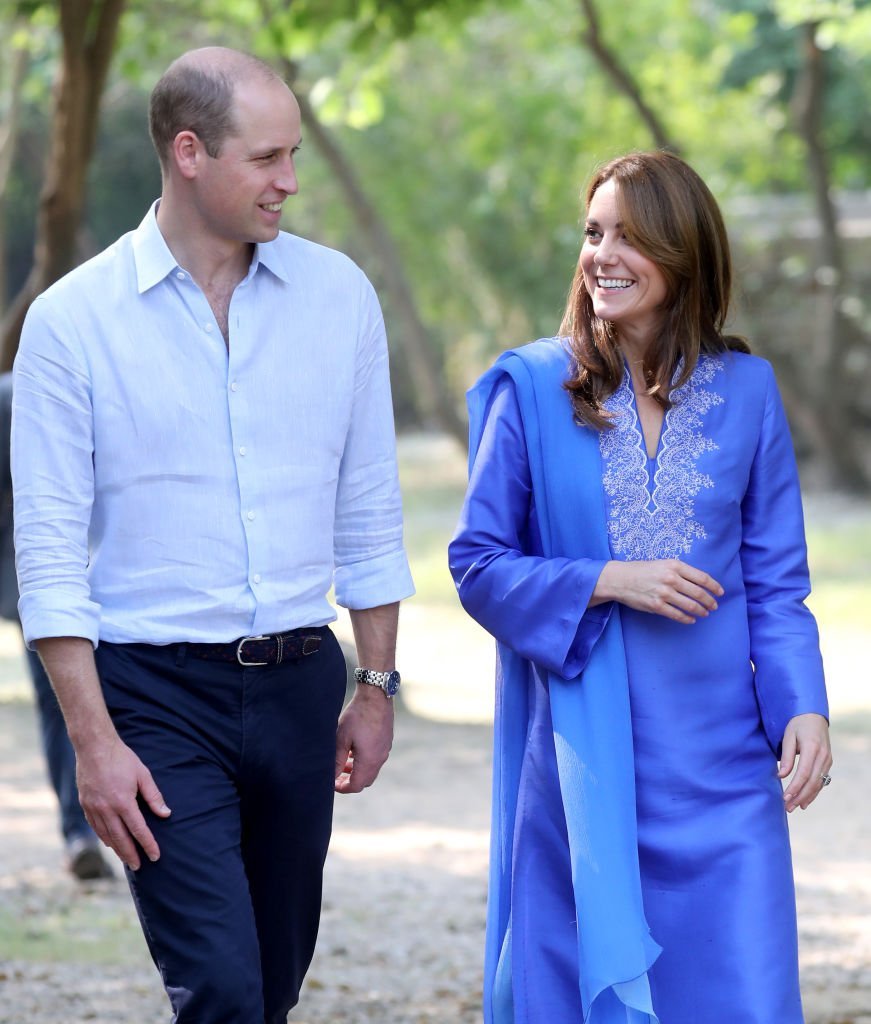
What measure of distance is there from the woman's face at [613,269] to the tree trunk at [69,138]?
4.88 meters

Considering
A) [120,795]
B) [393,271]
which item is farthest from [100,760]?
[393,271]

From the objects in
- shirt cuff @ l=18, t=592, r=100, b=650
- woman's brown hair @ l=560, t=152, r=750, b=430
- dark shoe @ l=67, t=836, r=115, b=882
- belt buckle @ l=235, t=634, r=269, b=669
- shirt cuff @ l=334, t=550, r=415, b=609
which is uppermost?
woman's brown hair @ l=560, t=152, r=750, b=430

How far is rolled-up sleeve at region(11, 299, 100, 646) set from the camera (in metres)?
2.97

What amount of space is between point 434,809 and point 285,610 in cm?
518

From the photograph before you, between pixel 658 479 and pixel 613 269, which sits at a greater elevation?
pixel 613 269

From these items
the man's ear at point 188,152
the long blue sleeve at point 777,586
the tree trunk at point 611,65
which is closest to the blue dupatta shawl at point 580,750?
the long blue sleeve at point 777,586

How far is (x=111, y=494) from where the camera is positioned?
10.1 ft

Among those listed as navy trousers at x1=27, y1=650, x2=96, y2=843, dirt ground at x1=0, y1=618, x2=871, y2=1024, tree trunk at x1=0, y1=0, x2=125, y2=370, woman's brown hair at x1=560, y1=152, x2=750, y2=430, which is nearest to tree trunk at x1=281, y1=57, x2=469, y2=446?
tree trunk at x1=0, y1=0, x2=125, y2=370

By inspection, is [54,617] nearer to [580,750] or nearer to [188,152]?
[188,152]

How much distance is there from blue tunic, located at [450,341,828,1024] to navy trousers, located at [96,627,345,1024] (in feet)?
1.19

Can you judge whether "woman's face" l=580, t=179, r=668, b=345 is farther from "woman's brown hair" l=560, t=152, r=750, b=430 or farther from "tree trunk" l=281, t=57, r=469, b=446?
"tree trunk" l=281, t=57, r=469, b=446

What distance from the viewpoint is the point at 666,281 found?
333 centimetres

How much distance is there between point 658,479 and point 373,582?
56 centimetres

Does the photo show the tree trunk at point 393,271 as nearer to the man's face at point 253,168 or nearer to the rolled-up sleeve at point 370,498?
the rolled-up sleeve at point 370,498
